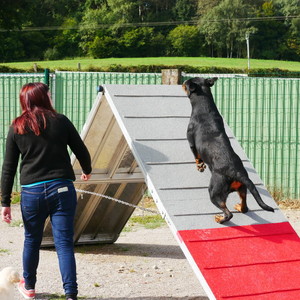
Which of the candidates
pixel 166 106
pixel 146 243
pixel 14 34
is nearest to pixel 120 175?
pixel 166 106

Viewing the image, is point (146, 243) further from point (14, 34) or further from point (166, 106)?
point (14, 34)

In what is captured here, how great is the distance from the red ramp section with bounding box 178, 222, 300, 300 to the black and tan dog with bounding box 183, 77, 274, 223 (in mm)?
198

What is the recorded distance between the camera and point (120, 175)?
21.3 feet

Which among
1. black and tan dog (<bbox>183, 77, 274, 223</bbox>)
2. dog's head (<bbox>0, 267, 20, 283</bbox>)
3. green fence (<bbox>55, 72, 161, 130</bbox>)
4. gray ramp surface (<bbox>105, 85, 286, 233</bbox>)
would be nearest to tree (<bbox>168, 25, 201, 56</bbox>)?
green fence (<bbox>55, 72, 161, 130</bbox>)

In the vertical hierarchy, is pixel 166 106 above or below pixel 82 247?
above

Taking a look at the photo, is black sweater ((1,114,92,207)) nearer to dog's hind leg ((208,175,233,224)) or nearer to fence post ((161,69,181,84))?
dog's hind leg ((208,175,233,224))

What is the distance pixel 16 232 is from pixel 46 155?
12.9 ft

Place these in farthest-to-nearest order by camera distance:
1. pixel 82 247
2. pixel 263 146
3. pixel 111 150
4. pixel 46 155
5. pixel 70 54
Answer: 1. pixel 70 54
2. pixel 263 146
3. pixel 82 247
4. pixel 111 150
5. pixel 46 155

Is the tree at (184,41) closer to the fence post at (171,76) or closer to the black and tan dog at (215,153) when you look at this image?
the fence post at (171,76)

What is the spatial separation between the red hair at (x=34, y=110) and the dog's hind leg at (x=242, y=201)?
1476 mm

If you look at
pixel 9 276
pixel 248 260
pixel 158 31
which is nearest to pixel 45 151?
pixel 9 276

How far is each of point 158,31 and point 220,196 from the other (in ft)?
276

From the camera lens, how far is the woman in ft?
15.0

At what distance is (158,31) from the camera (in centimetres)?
8744
